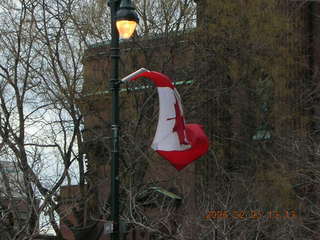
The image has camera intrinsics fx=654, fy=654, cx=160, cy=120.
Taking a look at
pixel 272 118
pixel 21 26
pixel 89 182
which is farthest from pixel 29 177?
pixel 272 118

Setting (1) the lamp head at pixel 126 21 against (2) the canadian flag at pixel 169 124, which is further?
(2) the canadian flag at pixel 169 124

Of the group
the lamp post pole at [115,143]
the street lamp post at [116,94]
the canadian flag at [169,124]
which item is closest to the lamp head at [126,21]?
the street lamp post at [116,94]

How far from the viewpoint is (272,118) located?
23953mm

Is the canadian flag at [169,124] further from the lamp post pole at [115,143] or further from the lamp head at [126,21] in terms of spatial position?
the lamp head at [126,21]

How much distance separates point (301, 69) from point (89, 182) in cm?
976
